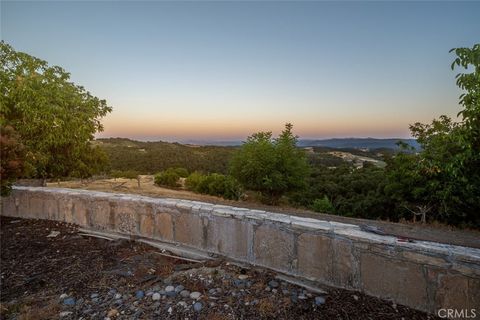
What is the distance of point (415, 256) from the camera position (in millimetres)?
2561

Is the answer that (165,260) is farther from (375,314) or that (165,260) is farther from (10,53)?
(10,53)

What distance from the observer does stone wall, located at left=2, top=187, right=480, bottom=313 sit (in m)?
2.46

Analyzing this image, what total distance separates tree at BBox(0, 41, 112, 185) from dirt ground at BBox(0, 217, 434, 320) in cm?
312

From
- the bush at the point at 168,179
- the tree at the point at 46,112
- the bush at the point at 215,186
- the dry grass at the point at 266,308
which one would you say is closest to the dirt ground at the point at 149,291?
the dry grass at the point at 266,308

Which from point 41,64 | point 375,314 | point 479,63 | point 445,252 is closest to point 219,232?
point 375,314

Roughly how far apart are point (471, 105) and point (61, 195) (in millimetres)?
7320

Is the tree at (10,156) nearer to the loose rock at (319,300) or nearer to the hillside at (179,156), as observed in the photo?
the loose rock at (319,300)

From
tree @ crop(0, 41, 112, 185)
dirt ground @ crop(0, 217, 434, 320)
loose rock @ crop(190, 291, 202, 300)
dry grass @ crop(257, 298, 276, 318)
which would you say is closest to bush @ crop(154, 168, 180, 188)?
tree @ crop(0, 41, 112, 185)

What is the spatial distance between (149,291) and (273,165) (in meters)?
13.1

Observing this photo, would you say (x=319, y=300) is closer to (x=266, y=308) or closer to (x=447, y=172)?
(x=266, y=308)

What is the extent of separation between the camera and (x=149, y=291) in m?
3.01

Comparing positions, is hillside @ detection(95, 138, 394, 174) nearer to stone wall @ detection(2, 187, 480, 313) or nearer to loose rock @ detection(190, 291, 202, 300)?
stone wall @ detection(2, 187, 480, 313)

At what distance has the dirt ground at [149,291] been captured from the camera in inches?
103

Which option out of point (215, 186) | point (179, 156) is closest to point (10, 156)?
point (215, 186)
